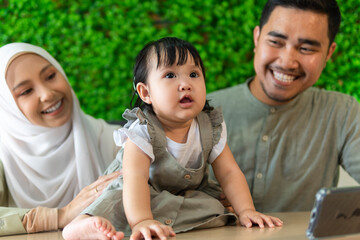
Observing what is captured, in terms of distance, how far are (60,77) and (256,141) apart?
1.01 m

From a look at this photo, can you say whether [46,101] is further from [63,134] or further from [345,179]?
[345,179]

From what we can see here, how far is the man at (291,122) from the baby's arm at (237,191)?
64cm

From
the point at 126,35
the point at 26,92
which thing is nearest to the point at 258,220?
the point at 26,92

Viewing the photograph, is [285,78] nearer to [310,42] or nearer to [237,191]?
[310,42]

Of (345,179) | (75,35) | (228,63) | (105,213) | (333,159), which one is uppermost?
(75,35)

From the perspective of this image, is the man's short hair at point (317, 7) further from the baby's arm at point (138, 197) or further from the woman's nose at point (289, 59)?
the baby's arm at point (138, 197)

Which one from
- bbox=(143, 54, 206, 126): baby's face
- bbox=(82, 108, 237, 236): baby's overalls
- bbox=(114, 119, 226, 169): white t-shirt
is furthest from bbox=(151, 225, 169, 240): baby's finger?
bbox=(143, 54, 206, 126): baby's face

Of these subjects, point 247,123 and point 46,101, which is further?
point 247,123

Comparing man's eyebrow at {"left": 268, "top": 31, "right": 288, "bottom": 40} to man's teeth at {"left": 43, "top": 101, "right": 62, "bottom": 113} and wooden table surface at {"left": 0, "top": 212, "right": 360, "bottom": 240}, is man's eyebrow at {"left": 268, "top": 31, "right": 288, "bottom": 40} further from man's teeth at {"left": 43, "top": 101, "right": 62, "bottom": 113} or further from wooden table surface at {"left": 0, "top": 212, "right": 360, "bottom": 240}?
man's teeth at {"left": 43, "top": 101, "right": 62, "bottom": 113}

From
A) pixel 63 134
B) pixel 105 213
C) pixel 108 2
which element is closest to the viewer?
pixel 105 213

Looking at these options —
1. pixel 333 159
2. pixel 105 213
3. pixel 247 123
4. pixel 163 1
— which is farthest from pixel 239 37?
pixel 105 213

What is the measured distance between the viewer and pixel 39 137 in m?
2.12

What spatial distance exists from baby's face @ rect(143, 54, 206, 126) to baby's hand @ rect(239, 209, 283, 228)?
1.21 feet

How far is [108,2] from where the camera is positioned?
9.95ft
